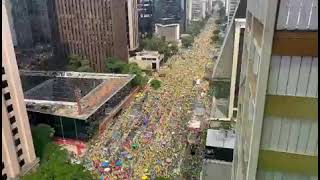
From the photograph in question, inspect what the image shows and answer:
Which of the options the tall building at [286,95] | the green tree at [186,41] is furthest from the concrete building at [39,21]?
the tall building at [286,95]

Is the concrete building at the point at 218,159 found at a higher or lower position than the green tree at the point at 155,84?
higher

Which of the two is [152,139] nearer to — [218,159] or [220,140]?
[220,140]

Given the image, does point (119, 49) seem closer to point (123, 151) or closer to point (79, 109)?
point (79, 109)

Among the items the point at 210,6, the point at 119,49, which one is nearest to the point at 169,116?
the point at 119,49

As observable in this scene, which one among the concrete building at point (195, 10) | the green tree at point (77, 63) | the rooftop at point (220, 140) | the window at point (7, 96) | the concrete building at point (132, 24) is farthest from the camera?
the concrete building at point (195, 10)

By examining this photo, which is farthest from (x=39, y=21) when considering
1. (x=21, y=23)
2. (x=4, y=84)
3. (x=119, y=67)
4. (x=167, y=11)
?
(x=167, y=11)

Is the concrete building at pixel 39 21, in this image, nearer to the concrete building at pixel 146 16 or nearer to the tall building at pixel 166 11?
the concrete building at pixel 146 16
